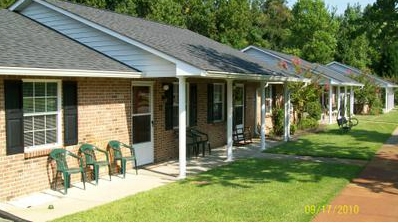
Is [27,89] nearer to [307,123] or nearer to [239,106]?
[239,106]

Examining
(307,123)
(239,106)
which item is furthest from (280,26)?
(239,106)

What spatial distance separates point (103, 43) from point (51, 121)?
313 cm

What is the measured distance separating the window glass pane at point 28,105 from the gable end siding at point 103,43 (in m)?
3.06

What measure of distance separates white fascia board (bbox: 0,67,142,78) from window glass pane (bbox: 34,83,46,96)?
0.67 m

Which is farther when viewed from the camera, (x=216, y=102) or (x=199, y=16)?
(x=199, y=16)

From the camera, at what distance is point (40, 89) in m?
9.40

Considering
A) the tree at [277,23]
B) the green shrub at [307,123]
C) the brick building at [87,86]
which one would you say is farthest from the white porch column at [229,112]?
the tree at [277,23]

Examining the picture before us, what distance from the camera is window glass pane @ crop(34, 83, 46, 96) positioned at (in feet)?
30.5

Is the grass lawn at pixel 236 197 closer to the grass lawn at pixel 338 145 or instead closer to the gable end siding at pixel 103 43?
the grass lawn at pixel 338 145

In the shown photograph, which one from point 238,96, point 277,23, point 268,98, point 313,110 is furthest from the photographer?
point 277,23

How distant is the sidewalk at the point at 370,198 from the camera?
7.42m

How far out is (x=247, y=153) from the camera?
1476 cm

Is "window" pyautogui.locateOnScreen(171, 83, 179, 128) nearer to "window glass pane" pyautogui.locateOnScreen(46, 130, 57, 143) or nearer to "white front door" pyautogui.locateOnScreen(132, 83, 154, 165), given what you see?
"white front door" pyautogui.locateOnScreen(132, 83, 154, 165)

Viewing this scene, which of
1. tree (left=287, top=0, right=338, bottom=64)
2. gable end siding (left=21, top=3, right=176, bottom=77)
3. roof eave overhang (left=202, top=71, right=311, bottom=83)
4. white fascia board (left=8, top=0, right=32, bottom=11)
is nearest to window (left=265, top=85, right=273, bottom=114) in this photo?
roof eave overhang (left=202, top=71, right=311, bottom=83)
